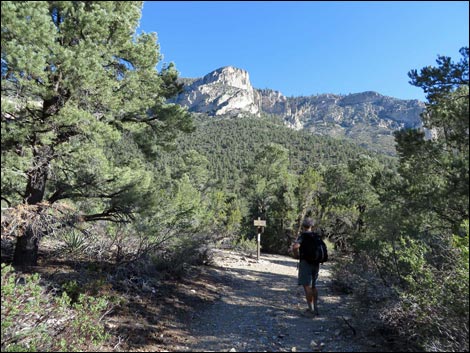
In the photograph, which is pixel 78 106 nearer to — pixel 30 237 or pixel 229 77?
pixel 30 237

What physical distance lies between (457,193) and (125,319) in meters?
5.01

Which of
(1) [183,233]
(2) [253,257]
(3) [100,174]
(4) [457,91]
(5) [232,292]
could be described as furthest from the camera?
(2) [253,257]

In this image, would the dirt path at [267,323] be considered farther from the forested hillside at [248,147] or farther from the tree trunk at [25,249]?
the forested hillside at [248,147]

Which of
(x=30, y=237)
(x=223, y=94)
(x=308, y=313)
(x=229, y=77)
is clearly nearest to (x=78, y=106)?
(x=30, y=237)

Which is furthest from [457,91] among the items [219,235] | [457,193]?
[219,235]

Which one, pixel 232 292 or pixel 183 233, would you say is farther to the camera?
pixel 183 233

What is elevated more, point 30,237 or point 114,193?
point 114,193

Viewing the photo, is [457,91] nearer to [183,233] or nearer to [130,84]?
[130,84]

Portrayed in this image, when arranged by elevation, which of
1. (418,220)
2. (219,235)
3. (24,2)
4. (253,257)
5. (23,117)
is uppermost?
(24,2)

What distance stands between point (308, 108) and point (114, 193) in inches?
7739

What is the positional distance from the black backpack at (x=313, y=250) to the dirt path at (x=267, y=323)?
3.20 ft

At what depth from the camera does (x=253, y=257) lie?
14469mm

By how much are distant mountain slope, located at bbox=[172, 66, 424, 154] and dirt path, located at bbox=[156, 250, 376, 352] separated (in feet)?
342

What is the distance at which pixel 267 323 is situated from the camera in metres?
5.51
